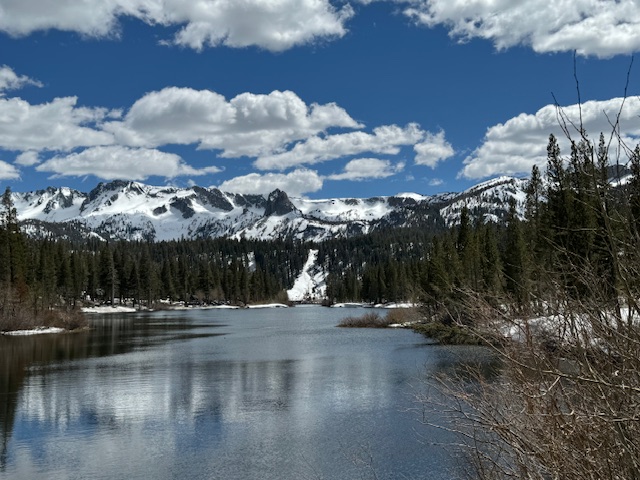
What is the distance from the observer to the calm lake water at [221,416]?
1783cm

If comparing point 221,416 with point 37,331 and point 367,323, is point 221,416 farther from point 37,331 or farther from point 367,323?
point 367,323

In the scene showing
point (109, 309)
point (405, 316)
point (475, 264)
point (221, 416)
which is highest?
point (475, 264)

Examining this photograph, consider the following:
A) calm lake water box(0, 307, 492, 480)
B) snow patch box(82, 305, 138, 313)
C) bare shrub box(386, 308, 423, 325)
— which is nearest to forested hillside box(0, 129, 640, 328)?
bare shrub box(386, 308, 423, 325)

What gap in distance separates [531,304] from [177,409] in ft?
71.1

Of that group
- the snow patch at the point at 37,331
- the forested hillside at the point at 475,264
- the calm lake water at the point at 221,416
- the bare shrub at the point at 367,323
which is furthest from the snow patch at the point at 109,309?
the calm lake water at the point at 221,416

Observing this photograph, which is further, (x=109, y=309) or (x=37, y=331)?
(x=109, y=309)

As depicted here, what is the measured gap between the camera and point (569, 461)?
5.55 m

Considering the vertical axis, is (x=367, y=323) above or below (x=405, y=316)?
below

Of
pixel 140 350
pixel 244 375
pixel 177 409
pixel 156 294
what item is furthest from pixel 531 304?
pixel 156 294

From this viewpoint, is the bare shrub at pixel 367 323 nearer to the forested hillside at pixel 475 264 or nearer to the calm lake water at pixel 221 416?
the forested hillside at pixel 475 264

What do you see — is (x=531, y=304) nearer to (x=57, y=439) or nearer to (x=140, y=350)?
(x=57, y=439)

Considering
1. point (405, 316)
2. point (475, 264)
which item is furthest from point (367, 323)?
point (475, 264)

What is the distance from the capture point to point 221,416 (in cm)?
2469

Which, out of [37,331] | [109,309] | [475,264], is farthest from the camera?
[109,309]
